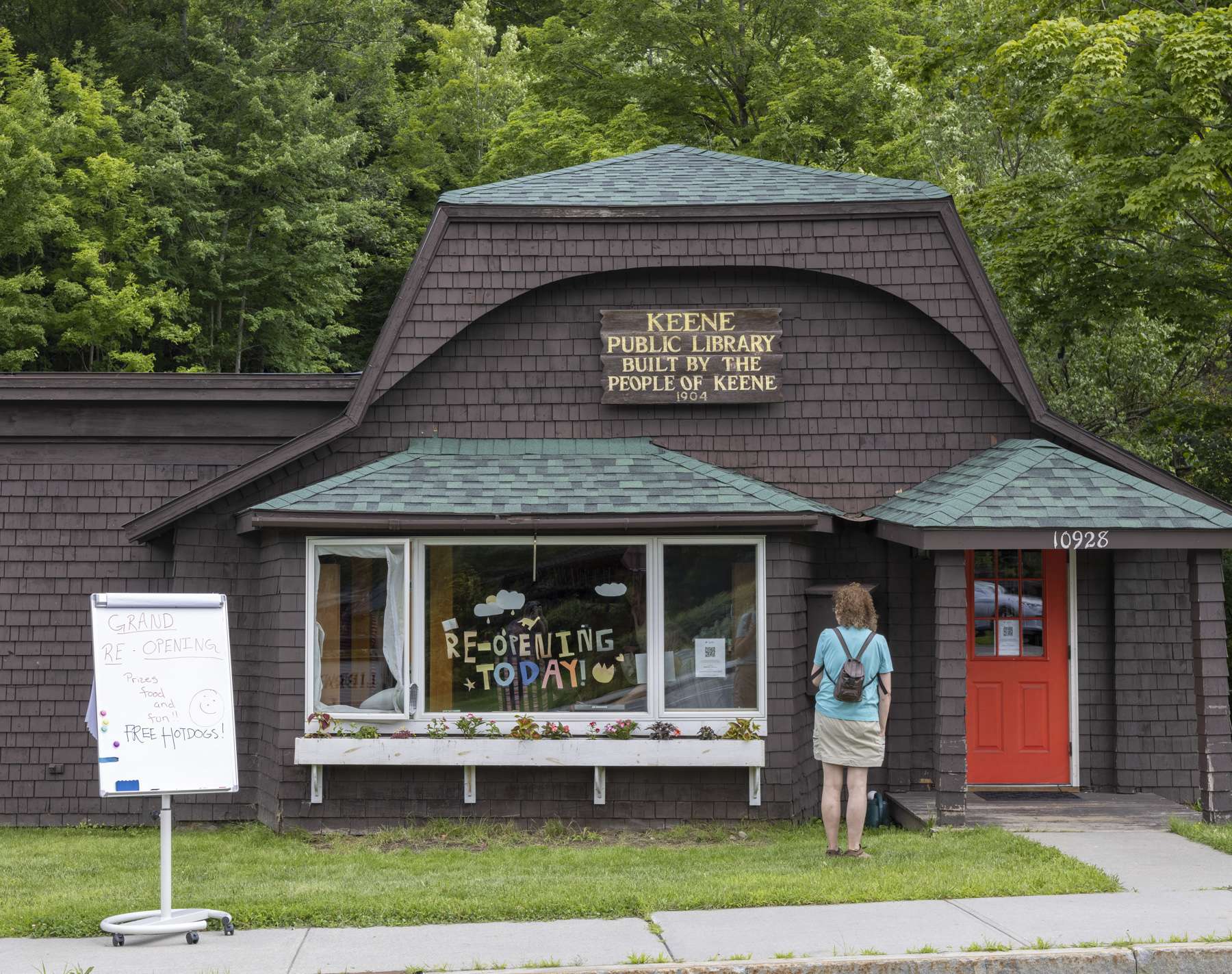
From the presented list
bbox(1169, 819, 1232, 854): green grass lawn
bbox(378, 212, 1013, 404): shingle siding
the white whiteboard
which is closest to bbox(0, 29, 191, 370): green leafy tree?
bbox(378, 212, 1013, 404): shingle siding

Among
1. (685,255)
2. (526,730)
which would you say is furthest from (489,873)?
(685,255)

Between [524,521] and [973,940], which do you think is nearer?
[973,940]

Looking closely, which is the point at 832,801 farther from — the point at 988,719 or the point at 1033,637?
the point at 1033,637

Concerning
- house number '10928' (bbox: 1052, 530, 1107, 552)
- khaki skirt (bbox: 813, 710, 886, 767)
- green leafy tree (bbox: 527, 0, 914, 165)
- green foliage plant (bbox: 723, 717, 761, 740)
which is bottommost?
green foliage plant (bbox: 723, 717, 761, 740)

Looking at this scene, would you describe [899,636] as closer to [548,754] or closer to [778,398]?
[778,398]

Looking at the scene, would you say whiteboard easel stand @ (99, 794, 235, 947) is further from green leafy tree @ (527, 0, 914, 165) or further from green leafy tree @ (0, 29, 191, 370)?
green leafy tree @ (527, 0, 914, 165)

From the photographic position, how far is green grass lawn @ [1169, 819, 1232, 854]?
28.1 ft

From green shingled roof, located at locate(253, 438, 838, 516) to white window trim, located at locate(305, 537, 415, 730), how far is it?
39 centimetres

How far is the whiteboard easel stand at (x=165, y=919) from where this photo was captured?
654cm

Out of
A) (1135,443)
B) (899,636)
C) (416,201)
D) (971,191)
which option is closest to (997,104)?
(971,191)

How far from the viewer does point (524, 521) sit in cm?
997

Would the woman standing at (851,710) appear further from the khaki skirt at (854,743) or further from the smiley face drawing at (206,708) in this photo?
the smiley face drawing at (206,708)

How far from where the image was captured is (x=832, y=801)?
848cm

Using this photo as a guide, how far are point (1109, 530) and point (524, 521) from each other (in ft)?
14.7
